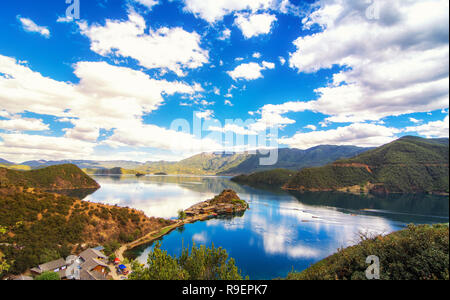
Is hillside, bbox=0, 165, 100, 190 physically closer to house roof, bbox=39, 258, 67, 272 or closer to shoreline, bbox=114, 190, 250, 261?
shoreline, bbox=114, 190, 250, 261

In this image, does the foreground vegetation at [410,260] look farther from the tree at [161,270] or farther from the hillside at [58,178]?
the hillside at [58,178]

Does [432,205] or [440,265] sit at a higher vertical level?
[440,265]

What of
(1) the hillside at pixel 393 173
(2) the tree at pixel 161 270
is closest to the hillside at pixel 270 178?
(1) the hillside at pixel 393 173

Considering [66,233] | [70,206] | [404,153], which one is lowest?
[66,233]

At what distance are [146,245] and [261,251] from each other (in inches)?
782

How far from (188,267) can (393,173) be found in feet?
419

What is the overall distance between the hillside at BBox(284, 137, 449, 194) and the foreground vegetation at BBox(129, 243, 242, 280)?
91551mm

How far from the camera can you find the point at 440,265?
30.0ft

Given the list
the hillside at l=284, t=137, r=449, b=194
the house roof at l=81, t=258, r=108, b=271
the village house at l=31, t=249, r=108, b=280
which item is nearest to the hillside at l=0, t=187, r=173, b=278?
the village house at l=31, t=249, r=108, b=280

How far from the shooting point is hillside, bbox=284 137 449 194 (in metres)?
71.9
